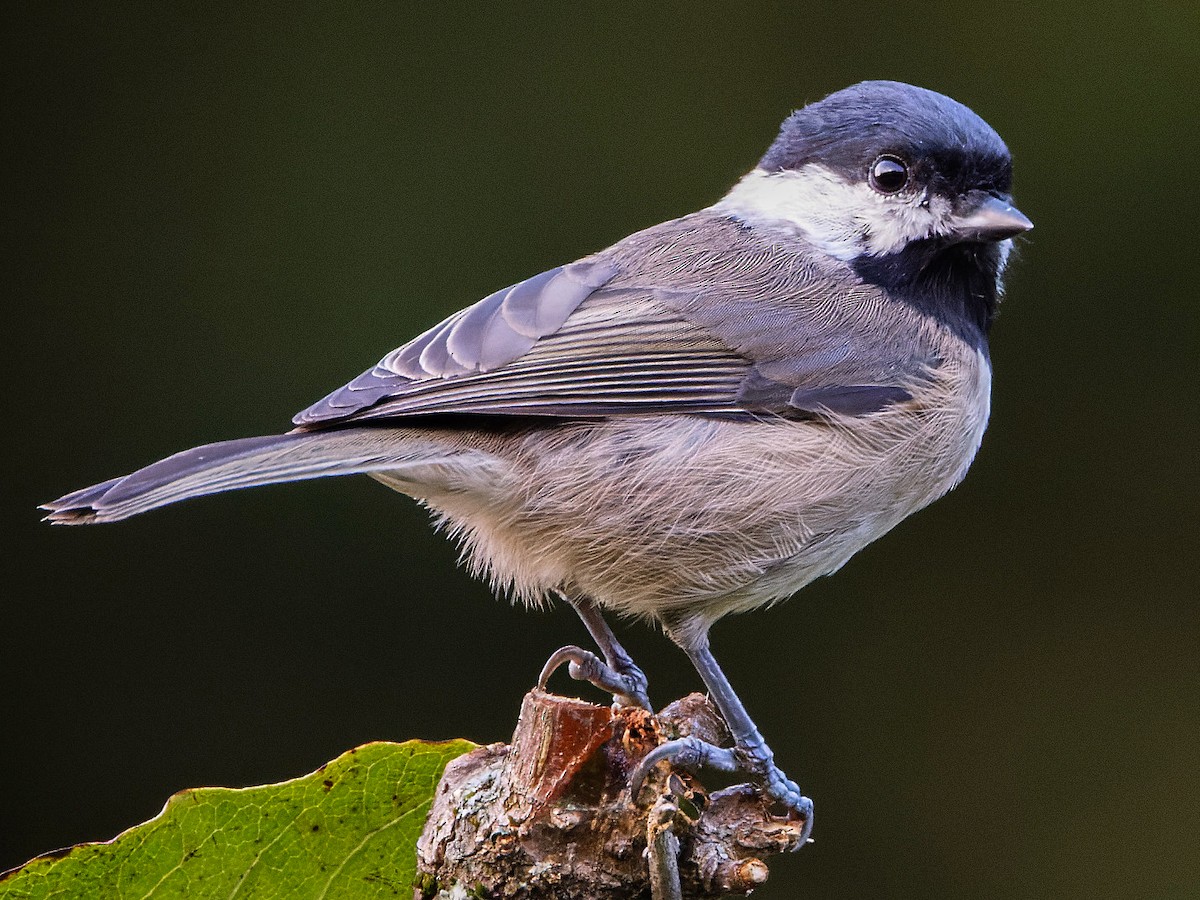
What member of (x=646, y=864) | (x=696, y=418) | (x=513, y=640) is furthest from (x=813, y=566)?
(x=513, y=640)

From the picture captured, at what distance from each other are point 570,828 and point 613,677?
76 cm

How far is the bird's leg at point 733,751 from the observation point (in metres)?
2.13

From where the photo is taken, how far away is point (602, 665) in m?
2.66

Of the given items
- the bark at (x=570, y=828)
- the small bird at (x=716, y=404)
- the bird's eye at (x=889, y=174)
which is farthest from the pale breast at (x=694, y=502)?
the bark at (x=570, y=828)

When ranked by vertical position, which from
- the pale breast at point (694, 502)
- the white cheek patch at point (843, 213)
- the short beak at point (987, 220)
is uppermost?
the white cheek patch at point (843, 213)

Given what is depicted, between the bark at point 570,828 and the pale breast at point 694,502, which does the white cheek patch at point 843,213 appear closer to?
the pale breast at point 694,502

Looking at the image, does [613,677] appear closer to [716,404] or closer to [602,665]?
[602,665]

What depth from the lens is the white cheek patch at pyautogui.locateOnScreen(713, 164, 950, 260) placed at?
9.30 feet

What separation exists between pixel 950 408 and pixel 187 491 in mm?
1560

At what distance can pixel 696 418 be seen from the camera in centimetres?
263

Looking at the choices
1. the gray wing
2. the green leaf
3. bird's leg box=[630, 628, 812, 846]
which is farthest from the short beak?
the green leaf

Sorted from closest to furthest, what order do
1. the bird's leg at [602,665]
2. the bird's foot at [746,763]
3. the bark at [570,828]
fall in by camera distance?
the bark at [570,828] < the bird's foot at [746,763] < the bird's leg at [602,665]

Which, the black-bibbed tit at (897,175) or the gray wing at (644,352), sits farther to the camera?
the black-bibbed tit at (897,175)

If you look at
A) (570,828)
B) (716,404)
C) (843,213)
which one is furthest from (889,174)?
(570,828)
